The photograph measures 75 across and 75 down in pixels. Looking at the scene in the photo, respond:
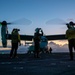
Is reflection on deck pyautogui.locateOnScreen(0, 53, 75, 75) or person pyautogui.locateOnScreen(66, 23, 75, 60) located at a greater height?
person pyautogui.locateOnScreen(66, 23, 75, 60)

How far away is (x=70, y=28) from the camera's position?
15.8m

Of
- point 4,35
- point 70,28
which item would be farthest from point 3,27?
point 70,28

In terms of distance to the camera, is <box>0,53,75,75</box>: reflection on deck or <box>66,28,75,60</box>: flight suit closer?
<box>0,53,75,75</box>: reflection on deck

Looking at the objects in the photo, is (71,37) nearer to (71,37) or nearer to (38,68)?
(71,37)

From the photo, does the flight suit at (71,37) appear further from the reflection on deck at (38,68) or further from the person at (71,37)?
the reflection on deck at (38,68)

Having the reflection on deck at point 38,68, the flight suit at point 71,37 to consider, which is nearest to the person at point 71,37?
the flight suit at point 71,37

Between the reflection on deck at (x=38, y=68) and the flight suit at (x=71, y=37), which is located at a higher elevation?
the flight suit at (x=71, y=37)

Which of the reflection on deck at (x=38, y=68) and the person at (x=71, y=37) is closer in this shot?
the reflection on deck at (x=38, y=68)

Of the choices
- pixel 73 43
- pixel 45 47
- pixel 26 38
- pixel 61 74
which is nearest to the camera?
pixel 61 74

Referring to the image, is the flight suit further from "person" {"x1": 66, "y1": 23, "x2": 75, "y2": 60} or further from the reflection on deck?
the reflection on deck

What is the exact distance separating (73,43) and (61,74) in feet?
25.8

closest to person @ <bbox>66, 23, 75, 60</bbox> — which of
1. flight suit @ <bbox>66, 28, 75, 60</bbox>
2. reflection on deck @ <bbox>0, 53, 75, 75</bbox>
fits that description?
flight suit @ <bbox>66, 28, 75, 60</bbox>

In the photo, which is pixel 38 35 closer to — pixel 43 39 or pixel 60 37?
pixel 43 39

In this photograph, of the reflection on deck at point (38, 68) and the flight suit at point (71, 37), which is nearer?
the reflection on deck at point (38, 68)
